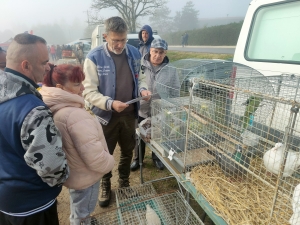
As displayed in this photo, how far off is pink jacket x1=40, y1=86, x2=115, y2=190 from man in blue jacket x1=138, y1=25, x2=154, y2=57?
2.96 meters

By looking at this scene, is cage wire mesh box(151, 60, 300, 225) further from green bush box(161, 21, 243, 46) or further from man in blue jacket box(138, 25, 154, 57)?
green bush box(161, 21, 243, 46)

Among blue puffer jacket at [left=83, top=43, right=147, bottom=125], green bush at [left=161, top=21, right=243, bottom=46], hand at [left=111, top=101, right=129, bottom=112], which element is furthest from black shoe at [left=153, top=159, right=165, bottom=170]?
green bush at [left=161, top=21, right=243, bottom=46]

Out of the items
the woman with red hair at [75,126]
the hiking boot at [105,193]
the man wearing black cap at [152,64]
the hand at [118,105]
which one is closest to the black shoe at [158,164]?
the man wearing black cap at [152,64]

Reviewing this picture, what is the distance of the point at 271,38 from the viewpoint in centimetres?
280

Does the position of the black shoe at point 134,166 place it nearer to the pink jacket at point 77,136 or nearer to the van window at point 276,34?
the pink jacket at point 77,136

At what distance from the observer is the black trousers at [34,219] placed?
147 cm

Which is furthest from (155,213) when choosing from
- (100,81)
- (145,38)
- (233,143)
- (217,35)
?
(217,35)

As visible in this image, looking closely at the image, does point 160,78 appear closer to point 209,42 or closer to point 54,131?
point 54,131

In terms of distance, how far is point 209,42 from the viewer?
1045 inches

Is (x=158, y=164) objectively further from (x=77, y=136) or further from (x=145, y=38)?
(x=145, y=38)

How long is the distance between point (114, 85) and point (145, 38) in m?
2.33

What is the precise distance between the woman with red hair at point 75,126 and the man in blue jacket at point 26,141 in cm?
19

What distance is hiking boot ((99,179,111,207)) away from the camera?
2.81 meters

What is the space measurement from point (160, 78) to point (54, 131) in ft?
Answer: 5.17
